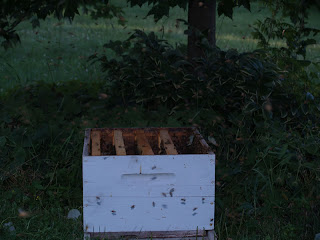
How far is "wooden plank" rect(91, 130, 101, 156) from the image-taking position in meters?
2.37

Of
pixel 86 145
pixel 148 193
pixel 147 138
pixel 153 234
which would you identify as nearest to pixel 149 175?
pixel 148 193

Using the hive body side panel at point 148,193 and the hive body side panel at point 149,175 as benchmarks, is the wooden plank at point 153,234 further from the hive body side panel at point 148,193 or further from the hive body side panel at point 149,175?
the hive body side panel at point 149,175

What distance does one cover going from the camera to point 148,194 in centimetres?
221

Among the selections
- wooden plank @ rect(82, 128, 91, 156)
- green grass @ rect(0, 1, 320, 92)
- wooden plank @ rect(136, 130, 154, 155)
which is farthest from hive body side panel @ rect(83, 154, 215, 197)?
green grass @ rect(0, 1, 320, 92)

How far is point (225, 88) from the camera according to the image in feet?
11.2

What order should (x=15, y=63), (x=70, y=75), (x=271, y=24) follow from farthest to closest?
1. (x=15, y=63)
2. (x=70, y=75)
3. (x=271, y=24)

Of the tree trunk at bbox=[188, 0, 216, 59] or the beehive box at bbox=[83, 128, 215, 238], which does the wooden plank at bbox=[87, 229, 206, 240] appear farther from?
the tree trunk at bbox=[188, 0, 216, 59]

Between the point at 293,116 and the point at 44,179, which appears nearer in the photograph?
the point at 44,179

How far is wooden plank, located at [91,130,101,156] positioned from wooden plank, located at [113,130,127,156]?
0.10 meters

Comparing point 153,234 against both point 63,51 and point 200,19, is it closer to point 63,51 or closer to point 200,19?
point 200,19

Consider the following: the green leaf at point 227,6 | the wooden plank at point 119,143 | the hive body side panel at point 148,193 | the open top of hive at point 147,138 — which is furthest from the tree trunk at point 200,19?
the hive body side panel at point 148,193

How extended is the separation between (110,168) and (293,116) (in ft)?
6.11

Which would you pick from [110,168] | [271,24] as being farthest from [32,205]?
[271,24]

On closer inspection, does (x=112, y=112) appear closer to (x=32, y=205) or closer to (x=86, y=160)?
(x=32, y=205)
